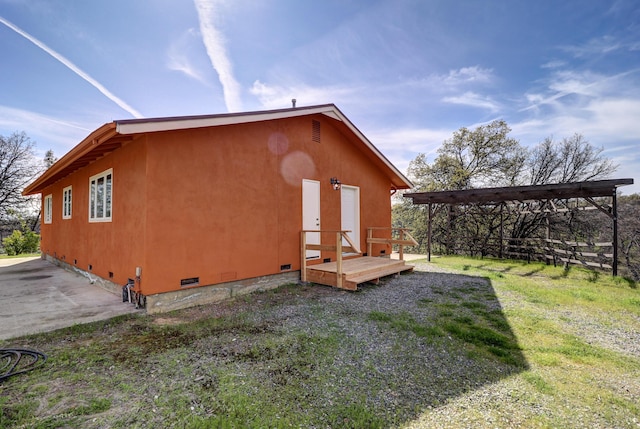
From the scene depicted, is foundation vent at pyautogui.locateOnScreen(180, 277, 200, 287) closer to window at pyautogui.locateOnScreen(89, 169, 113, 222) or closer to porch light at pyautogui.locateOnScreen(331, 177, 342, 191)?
window at pyautogui.locateOnScreen(89, 169, 113, 222)

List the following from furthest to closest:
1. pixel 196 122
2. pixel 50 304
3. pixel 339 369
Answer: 1. pixel 50 304
2. pixel 196 122
3. pixel 339 369

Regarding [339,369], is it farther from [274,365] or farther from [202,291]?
[202,291]

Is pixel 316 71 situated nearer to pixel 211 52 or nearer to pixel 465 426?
pixel 211 52

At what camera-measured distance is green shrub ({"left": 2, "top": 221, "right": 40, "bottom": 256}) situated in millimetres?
14852

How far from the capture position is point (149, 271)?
168 inches

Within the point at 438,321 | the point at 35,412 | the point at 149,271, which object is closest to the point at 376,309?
the point at 438,321

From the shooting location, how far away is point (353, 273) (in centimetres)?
596

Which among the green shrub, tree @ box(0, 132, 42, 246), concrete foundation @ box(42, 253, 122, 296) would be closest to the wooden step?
concrete foundation @ box(42, 253, 122, 296)

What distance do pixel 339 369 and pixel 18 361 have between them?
314 centimetres

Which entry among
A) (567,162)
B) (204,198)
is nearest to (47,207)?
(204,198)

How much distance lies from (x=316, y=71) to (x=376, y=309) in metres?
7.23

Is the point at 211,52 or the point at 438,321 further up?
the point at 211,52

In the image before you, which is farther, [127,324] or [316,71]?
[316,71]

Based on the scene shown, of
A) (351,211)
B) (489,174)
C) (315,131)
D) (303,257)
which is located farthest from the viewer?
(489,174)
